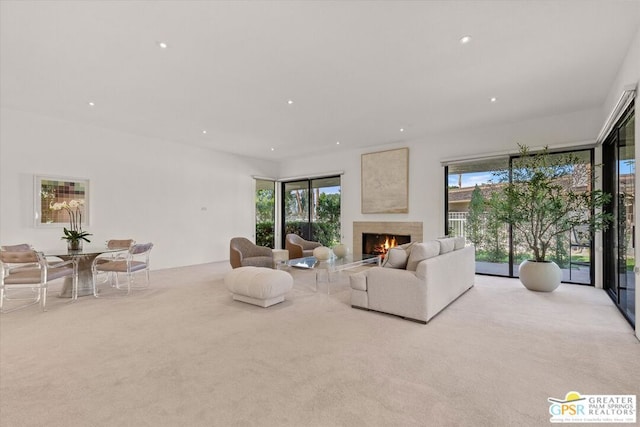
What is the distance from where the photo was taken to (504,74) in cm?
366

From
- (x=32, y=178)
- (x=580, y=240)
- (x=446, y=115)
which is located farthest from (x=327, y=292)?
(x=32, y=178)

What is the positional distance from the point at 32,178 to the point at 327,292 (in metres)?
5.30

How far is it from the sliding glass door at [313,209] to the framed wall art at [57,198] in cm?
497

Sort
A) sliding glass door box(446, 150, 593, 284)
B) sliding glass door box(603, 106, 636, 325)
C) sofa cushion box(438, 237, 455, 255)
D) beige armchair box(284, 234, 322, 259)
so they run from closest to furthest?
1. sliding glass door box(603, 106, 636, 325)
2. sofa cushion box(438, 237, 455, 255)
3. sliding glass door box(446, 150, 593, 284)
4. beige armchair box(284, 234, 322, 259)

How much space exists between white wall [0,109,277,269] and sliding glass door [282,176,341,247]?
1.16 m

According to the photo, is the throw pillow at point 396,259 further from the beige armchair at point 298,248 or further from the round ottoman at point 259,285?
the beige armchair at point 298,248

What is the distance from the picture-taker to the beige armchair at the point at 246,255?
550cm

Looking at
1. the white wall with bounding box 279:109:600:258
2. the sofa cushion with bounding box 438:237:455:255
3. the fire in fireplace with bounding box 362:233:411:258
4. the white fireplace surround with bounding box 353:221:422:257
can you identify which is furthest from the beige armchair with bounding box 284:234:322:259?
the sofa cushion with bounding box 438:237:455:255

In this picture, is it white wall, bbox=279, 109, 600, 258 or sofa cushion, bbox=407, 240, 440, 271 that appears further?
white wall, bbox=279, 109, 600, 258

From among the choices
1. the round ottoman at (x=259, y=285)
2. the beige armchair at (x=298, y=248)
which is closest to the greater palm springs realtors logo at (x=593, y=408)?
the round ottoman at (x=259, y=285)

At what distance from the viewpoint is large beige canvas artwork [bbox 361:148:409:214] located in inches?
A: 266

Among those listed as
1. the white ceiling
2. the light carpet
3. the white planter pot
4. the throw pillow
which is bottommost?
the light carpet

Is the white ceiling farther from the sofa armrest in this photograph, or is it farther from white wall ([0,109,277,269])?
the sofa armrest

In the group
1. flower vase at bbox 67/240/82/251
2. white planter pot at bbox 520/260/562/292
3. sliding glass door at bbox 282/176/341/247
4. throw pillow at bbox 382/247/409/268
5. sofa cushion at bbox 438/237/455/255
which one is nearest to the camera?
throw pillow at bbox 382/247/409/268
